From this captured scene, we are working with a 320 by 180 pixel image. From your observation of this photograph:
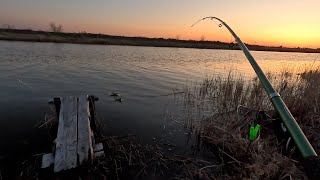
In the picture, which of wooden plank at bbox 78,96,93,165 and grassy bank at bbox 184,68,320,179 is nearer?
grassy bank at bbox 184,68,320,179

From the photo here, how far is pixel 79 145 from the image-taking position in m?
5.03

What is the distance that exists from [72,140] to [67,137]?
0.49ft

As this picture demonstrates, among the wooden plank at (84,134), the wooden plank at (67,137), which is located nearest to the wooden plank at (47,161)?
the wooden plank at (67,137)

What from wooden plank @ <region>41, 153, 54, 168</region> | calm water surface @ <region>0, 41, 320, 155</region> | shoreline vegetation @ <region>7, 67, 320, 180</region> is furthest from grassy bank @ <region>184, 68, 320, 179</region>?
wooden plank @ <region>41, 153, 54, 168</region>

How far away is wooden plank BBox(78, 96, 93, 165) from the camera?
4852 millimetres

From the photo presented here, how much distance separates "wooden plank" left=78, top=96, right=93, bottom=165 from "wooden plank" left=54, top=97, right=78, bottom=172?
9cm

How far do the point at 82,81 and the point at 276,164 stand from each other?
1217 centimetres

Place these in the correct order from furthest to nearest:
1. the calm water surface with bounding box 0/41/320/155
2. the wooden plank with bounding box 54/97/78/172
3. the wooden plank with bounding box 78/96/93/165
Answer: the calm water surface with bounding box 0/41/320/155 → the wooden plank with bounding box 78/96/93/165 → the wooden plank with bounding box 54/97/78/172

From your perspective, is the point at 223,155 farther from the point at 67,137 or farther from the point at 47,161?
the point at 47,161

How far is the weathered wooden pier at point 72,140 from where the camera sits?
4.74m

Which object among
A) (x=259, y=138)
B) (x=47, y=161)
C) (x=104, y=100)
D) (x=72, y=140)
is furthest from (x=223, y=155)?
(x=104, y=100)

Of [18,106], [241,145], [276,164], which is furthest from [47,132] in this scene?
[276,164]

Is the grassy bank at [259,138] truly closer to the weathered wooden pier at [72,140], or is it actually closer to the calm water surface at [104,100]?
the calm water surface at [104,100]

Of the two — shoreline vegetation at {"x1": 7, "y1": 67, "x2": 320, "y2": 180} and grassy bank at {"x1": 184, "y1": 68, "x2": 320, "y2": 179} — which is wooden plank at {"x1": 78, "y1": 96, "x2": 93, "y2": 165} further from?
grassy bank at {"x1": 184, "y1": 68, "x2": 320, "y2": 179}
